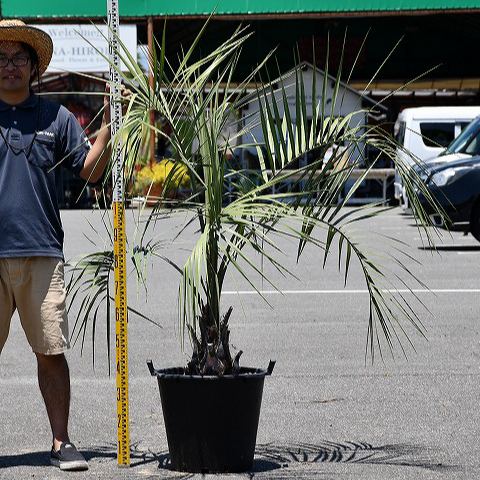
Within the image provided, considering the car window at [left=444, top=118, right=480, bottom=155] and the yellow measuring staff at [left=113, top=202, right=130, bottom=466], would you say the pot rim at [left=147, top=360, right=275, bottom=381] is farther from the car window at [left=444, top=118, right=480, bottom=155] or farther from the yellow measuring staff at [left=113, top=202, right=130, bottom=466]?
the car window at [left=444, top=118, right=480, bottom=155]

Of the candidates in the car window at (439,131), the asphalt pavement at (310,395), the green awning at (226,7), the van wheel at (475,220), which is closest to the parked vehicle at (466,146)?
the van wheel at (475,220)

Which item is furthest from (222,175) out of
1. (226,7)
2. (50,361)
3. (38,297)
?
(226,7)

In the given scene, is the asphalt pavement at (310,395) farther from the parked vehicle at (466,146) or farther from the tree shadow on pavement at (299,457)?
the parked vehicle at (466,146)

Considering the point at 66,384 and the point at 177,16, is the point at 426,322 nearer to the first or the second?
the point at 66,384

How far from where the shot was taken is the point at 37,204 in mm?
5297

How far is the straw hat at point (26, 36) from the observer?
17.3 feet

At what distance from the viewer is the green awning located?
35.3 m

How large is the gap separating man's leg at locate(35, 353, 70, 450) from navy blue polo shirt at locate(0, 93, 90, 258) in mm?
485

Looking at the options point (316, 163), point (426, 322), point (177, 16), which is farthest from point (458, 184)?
point (177, 16)

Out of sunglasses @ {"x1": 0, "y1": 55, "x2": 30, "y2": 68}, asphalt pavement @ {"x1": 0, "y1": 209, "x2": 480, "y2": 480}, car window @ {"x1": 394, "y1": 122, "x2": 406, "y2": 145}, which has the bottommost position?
asphalt pavement @ {"x1": 0, "y1": 209, "x2": 480, "y2": 480}

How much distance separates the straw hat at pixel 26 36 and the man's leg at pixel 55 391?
53.6 inches

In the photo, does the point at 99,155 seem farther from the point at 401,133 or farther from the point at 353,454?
the point at 401,133

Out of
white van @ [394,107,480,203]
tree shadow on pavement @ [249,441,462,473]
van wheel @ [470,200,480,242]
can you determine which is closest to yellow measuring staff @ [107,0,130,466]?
tree shadow on pavement @ [249,441,462,473]

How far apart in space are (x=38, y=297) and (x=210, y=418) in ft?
3.11
